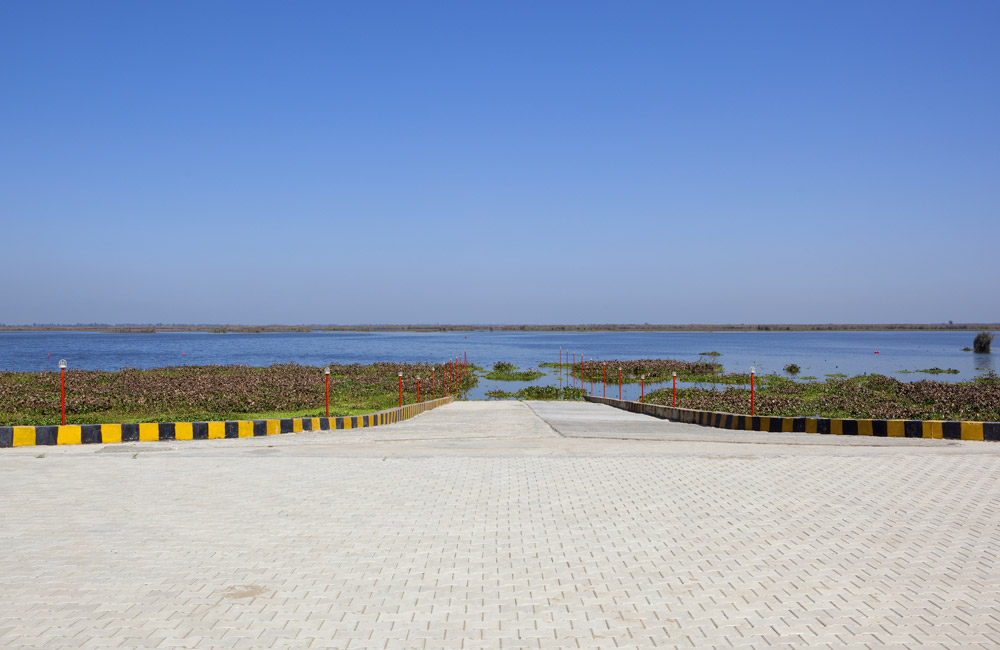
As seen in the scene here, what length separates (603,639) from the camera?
15.1 feet

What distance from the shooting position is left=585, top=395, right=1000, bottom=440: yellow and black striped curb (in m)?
16.0

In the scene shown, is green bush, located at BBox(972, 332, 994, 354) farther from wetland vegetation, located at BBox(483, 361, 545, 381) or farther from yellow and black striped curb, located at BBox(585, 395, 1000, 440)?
yellow and black striped curb, located at BBox(585, 395, 1000, 440)

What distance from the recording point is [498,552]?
6.58 meters

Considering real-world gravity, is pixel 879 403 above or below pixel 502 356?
above

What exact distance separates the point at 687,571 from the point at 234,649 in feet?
11.1

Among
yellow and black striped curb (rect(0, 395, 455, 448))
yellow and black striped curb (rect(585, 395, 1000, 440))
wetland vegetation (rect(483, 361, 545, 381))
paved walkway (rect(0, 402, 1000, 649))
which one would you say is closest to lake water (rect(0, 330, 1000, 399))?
wetland vegetation (rect(483, 361, 545, 381))

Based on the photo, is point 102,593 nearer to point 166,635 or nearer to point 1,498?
point 166,635

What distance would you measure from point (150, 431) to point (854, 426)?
607 inches

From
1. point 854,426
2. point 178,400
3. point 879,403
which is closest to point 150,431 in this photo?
point 178,400

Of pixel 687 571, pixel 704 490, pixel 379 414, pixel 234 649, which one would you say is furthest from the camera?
pixel 379 414

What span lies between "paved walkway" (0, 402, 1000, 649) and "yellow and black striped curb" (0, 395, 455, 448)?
3.20 meters

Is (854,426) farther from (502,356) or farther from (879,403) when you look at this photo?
(502,356)

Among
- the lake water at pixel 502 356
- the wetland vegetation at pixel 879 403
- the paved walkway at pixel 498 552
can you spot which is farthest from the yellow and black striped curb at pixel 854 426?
the lake water at pixel 502 356

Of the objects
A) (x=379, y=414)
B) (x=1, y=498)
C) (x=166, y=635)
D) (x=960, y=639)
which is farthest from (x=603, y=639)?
(x=379, y=414)
